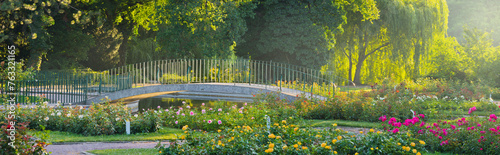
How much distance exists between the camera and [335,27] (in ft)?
80.0

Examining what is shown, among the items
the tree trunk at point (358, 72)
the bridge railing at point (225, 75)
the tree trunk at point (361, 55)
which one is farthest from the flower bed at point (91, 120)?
the tree trunk at point (358, 72)

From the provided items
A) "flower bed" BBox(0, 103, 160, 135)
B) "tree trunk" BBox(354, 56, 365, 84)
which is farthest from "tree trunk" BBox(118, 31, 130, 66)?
"flower bed" BBox(0, 103, 160, 135)

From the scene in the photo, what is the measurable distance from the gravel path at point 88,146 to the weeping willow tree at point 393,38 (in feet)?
61.4

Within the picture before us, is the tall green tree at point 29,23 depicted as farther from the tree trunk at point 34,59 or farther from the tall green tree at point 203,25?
the tall green tree at point 203,25

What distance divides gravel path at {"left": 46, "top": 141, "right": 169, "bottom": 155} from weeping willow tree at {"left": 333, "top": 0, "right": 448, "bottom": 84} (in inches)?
737

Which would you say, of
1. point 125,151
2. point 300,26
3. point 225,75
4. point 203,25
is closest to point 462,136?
point 125,151

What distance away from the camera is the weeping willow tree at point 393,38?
2647cm

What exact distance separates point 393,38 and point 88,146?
889 inches

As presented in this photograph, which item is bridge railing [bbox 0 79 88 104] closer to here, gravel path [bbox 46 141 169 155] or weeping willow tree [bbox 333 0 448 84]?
gravel path [bbox 46 141 169 155]

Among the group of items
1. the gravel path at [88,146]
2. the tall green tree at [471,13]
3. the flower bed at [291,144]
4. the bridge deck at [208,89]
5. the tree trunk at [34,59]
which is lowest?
the gravel path at [88,146]

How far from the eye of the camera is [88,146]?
8.33 meters

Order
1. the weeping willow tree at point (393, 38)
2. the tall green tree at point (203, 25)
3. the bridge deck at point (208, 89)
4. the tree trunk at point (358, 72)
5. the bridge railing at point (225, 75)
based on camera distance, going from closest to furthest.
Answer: the bridge deck at point (208, 89), the bridge railing at point (225, 75), the tall green tree at point (203, 25), the weeping willow tree at point (393, 38), the tree trunk at point (358, 72)

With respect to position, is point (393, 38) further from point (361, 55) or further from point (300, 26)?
point (300, 26)

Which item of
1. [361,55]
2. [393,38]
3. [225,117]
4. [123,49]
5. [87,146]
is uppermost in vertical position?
[393,38]
